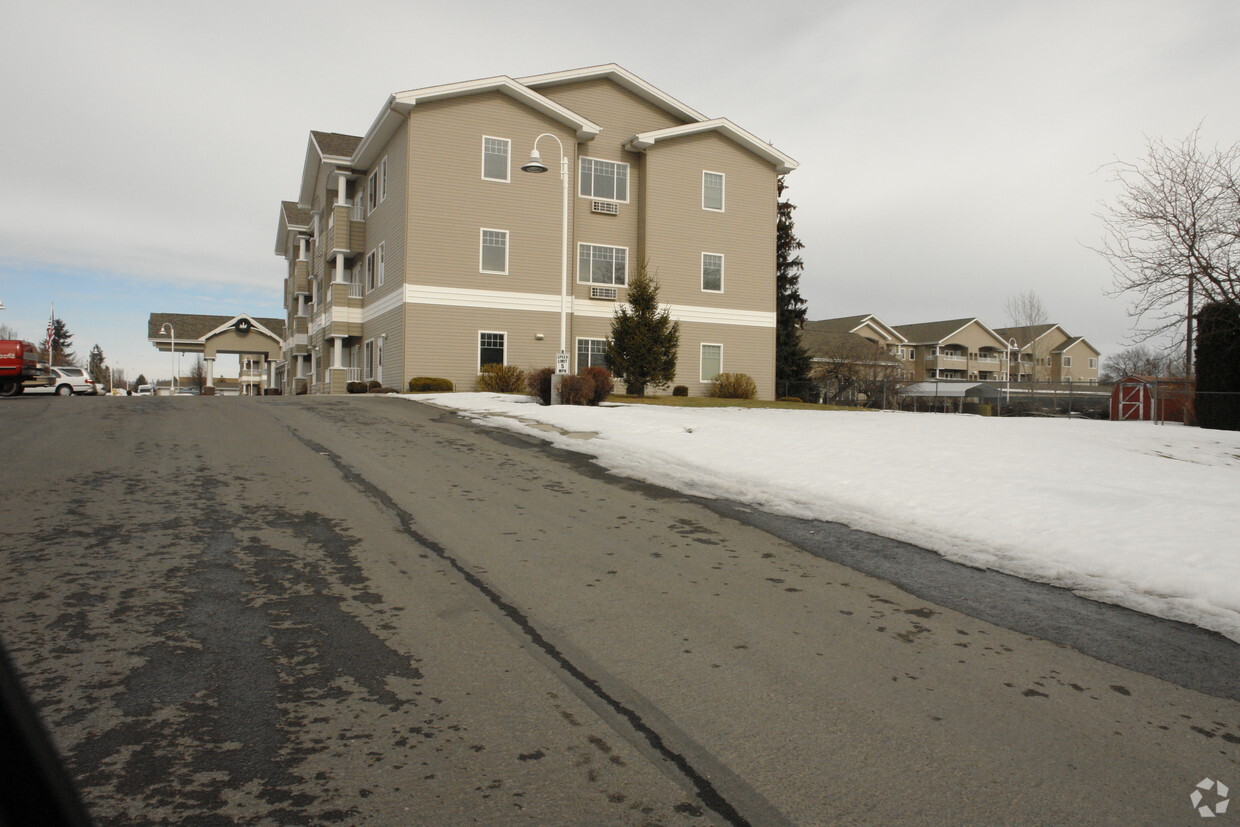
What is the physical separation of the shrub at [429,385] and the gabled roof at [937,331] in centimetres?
6866

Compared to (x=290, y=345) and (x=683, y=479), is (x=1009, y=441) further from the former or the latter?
(x=290, y=345)

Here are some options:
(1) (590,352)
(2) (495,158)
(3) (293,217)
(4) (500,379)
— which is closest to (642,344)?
(1) (590,352)

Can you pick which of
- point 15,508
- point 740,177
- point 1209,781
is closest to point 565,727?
point 1209,781

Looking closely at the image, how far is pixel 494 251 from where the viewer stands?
92.9 feet

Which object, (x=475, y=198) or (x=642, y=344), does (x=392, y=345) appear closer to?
(x=475, y=198)

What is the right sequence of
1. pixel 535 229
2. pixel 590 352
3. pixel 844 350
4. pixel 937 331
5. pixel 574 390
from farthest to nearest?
pixel 937 331, pixel 844 350, pixel 590 352, pixel 535 229, pixel 574 390

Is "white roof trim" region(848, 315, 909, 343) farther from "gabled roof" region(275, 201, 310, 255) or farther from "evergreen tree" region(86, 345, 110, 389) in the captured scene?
"evergreen tree" region(86, 345, 110, 389)

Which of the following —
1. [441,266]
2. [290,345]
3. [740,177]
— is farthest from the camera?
[290,345]

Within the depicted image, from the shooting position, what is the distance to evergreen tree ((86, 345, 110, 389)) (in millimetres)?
105894

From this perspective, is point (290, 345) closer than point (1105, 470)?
No

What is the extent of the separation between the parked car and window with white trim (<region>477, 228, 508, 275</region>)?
19612 mm

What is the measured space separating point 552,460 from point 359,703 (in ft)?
25.6

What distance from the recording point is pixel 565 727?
359 centimetres

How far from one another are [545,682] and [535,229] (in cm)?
2639
